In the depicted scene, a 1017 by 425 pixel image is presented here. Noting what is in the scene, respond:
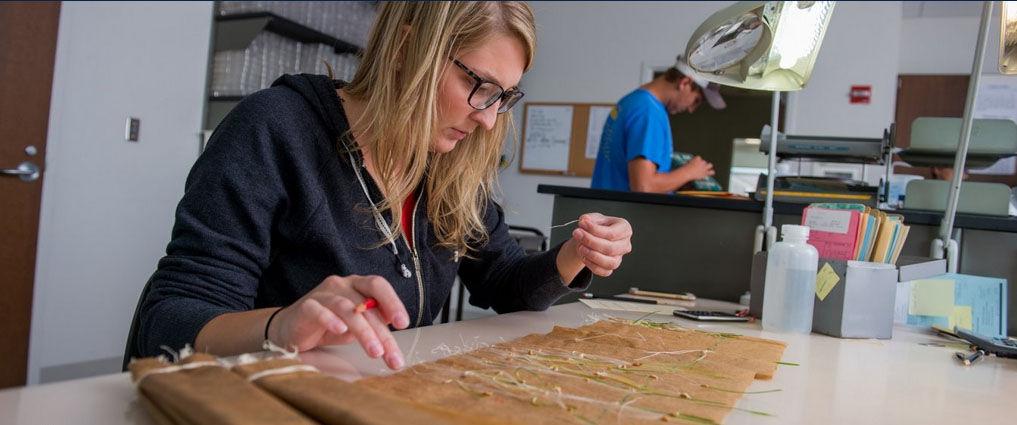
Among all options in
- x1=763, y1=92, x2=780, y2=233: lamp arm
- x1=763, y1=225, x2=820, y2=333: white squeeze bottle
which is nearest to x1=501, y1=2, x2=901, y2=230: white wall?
x1=763, y1=92, x2=780, y2=233: lamp arm

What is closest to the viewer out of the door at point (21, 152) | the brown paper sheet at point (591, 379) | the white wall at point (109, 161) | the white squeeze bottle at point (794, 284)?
the brown paper sheet at point (591, 379)

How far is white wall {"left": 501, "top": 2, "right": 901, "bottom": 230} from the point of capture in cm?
425

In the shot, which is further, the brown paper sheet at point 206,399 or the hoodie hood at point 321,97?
the hoodie hood at point 321,97

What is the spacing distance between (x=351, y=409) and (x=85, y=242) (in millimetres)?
2670

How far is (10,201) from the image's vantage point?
2420 mm

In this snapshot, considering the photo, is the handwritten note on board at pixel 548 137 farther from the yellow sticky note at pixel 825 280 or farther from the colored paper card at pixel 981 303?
the yellow sticky note at pixel 825 280

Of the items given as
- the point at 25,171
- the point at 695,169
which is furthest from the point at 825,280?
the point at 25,171

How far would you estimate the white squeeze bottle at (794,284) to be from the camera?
1256 mm

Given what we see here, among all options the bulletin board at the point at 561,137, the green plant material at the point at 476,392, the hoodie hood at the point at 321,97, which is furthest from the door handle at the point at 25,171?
the bulletin board at the point at 561,137

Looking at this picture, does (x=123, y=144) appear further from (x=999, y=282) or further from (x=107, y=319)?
(x=999, y=282)

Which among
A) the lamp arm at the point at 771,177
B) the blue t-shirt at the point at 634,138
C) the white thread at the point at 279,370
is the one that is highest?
the blue t-shirt at the point at 634,138

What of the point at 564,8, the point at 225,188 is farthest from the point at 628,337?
the point at 564,8

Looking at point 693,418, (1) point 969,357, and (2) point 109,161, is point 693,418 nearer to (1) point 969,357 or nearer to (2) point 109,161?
(1) point 969,357

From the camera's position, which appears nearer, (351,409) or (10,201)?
(351,409)
